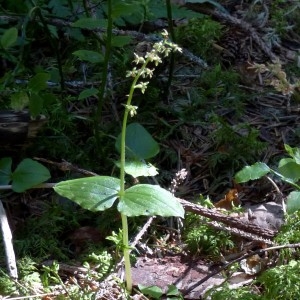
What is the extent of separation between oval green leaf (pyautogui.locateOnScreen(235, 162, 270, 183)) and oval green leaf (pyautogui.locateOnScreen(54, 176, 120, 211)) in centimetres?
45

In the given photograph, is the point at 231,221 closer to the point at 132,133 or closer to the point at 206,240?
the point at 206,240

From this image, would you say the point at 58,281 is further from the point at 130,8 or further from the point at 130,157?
the point at 130,8

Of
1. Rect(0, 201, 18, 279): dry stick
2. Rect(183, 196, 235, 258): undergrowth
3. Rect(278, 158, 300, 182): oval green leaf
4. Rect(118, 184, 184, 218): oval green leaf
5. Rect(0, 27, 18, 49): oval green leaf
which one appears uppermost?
Rect(0, 27, 18, 49): oval green leaf

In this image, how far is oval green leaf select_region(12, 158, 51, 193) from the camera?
1982mm

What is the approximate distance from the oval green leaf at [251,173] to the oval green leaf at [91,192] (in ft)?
1.49

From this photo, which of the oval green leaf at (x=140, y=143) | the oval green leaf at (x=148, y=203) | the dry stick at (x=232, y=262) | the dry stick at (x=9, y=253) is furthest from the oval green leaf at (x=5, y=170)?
the dry stick at (x=232, y=262)

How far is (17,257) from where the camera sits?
1.89 metres

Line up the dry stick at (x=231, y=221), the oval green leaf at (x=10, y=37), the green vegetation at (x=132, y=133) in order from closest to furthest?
the green vegetation at (x=132, y=133), the dry stick at (x=231, y=221), the oval green leaf at (x=10, y=37)

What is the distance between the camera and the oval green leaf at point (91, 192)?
162 cm

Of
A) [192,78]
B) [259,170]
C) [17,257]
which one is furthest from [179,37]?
[17,257]

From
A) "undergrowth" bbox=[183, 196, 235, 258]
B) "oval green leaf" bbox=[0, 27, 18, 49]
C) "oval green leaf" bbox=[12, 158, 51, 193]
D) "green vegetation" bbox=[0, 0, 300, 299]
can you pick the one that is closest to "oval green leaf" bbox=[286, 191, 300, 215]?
"green vegetation" bbox=[0, 0, 300, 299]

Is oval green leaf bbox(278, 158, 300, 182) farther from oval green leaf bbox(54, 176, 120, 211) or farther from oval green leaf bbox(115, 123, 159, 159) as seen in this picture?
oval green leaf bbox(54, 176, 120, 211)

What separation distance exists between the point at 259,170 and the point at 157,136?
554 millimetres

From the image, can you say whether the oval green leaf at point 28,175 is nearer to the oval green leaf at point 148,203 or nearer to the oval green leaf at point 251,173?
the oval green leaf at point 148,203
